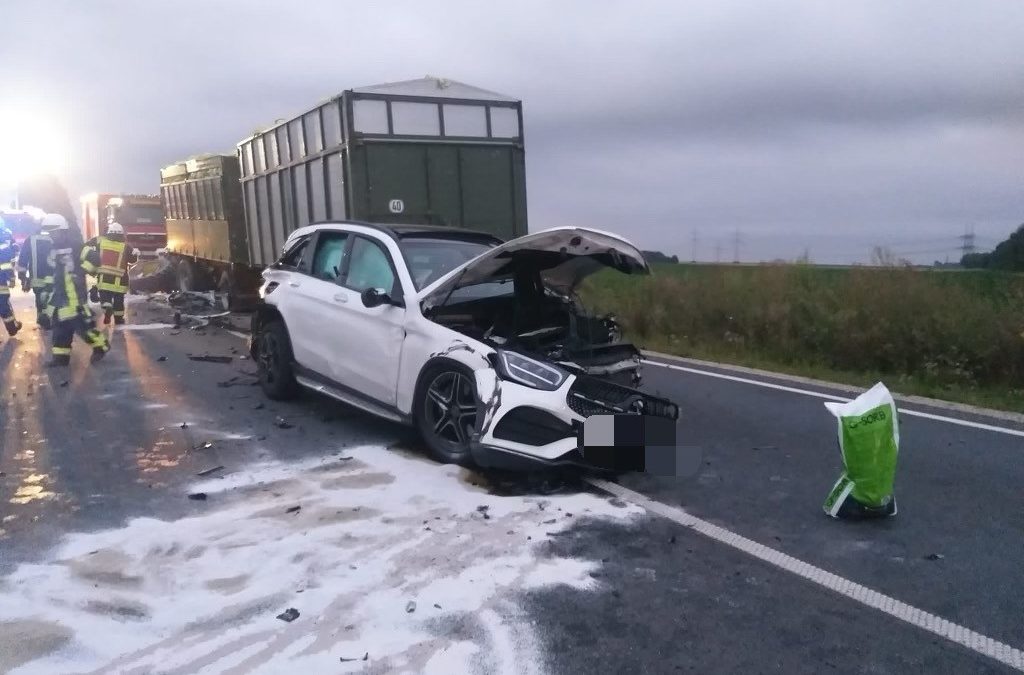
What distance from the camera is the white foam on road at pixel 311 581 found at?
11.4 ft

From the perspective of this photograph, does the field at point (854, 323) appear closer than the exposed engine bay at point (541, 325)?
No

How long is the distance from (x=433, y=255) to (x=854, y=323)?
6.74 meters

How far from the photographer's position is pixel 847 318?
449 inches

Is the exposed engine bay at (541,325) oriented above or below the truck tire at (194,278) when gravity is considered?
above

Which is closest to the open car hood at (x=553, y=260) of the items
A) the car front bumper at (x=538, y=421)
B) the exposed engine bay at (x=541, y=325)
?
the exposed engine bay at (x=541, y=325)

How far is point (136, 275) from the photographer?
23016mm

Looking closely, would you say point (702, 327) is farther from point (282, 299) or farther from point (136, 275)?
point (136, 275)

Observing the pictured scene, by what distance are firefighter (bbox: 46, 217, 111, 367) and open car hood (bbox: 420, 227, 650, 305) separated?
6488mm

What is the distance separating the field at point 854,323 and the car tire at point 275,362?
117 inches

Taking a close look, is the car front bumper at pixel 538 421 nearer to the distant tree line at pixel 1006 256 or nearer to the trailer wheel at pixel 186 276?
the distant tree line at pixel 1006 256

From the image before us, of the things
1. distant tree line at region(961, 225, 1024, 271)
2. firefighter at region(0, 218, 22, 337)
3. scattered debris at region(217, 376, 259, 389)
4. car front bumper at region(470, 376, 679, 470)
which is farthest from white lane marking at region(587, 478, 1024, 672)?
distant tree line at region(961, 225, 1024, 271)

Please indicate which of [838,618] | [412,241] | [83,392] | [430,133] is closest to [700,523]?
[838,618]

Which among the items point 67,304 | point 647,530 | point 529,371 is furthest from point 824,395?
point 67,304

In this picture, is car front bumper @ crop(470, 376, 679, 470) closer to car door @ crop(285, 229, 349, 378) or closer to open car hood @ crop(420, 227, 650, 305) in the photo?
open car hood @ crop(420, 227, 650, 305)
